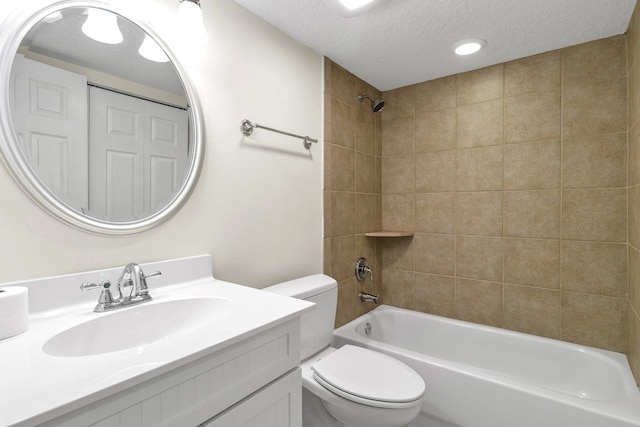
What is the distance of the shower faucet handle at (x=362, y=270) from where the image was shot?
7.30 feet

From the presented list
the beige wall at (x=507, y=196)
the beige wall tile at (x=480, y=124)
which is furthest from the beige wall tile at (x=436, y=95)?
the beige wall tile at (x=480, y=124)

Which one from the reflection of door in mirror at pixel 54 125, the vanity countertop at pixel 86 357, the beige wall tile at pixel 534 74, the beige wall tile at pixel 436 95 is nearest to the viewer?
the vanity countertop at pixel 86 357

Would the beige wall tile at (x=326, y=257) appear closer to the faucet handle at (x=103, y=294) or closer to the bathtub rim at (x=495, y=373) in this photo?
the bathtub rim at (x=495, y=373)

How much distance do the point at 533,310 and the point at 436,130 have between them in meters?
1.35

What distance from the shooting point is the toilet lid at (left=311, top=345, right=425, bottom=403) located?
1.26 meters

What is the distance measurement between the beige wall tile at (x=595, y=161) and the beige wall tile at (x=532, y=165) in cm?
5

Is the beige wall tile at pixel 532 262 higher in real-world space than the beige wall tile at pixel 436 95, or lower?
lower

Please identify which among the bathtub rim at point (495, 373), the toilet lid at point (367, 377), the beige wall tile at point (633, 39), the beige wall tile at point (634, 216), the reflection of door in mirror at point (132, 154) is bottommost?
the bathtub rim at point (495, 373)

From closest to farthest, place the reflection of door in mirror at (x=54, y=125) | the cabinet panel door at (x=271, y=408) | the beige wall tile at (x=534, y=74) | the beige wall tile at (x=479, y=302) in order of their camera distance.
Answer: the cabinet panel door at (x=271, y=408) → the reflection of door in mirror at (x=54, y=125) → the beige wall tile at (x=534, y=74) → the beige wall tile at (x=479, y=302)

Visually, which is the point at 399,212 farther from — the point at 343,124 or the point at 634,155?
the point at 634,155

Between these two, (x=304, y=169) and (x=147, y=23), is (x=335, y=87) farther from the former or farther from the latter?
(x=147, y=23)

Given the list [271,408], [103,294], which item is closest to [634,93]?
[271,408]

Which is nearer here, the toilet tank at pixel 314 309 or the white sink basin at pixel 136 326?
the white sink basin at pixel 136 326

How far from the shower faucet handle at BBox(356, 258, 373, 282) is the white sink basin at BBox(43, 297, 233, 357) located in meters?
1.33
